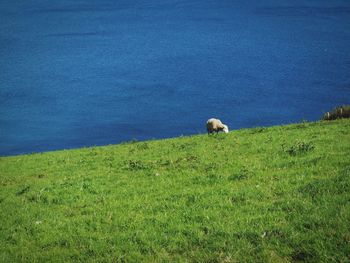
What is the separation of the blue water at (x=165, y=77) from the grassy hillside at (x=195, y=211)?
7572cm

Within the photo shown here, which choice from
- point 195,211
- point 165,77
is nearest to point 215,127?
point 195,211

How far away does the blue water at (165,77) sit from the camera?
102 meters

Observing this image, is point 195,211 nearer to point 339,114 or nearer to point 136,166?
point 136,166

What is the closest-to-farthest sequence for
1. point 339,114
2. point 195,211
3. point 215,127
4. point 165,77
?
point 195,211 → point 339,114 → point 215,127 → point 165,77

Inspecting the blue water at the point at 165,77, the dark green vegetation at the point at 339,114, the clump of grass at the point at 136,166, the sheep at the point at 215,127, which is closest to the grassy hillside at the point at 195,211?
the clump of grass at the point at 136,166

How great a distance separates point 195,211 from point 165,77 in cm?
12015

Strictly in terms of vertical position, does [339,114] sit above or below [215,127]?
above

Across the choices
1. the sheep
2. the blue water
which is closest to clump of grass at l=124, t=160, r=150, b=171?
the sheep

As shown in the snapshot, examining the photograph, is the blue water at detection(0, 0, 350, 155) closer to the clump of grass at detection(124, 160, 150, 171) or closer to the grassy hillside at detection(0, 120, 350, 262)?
the clump of grass at detection(124, 160, 150, 171)

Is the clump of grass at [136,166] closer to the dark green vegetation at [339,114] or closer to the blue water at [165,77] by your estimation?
the dark green vegetation at [339,114]

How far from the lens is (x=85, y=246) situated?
998cm

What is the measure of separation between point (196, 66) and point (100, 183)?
404ft

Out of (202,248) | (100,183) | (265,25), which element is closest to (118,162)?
(100,183)

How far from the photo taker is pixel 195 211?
1096cm
